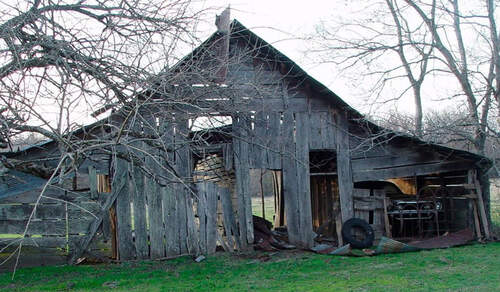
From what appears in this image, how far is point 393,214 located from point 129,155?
10.6 m

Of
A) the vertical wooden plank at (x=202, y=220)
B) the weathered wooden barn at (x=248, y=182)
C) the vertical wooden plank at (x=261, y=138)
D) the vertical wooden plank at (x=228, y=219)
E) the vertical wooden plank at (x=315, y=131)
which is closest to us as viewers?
the weathered wooden barn at (x=248, y=182)

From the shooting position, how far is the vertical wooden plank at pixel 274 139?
1325 cm

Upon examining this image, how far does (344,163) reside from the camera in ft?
45.1

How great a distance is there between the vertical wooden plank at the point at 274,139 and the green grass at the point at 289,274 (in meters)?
2.31

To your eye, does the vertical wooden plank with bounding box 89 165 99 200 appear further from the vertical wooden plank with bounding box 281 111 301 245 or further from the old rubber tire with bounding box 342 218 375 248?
the old rubber tire with bounding box 342 218 375 248

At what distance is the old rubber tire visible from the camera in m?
13.2

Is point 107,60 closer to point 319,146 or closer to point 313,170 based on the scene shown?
point 319,146

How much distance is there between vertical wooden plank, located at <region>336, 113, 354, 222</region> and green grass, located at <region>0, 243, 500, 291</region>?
6.68 feet

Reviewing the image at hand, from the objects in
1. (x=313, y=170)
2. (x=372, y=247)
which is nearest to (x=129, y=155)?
(x=372, y=247)

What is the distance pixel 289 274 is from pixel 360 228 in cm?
392

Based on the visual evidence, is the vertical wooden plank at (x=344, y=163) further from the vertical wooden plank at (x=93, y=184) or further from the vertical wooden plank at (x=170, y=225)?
the vertical wooden plank at (x=93, y=184)

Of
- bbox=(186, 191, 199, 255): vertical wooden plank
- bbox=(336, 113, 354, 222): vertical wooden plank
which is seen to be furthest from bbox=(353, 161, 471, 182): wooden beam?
bbox=(186, 191, 199, 255): vertical wooden plank

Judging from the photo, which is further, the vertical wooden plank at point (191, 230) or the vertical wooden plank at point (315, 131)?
the vertical wooden plank at point (315, 131)

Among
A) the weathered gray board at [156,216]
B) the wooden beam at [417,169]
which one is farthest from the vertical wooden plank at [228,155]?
the wooden beam at [417,169]
